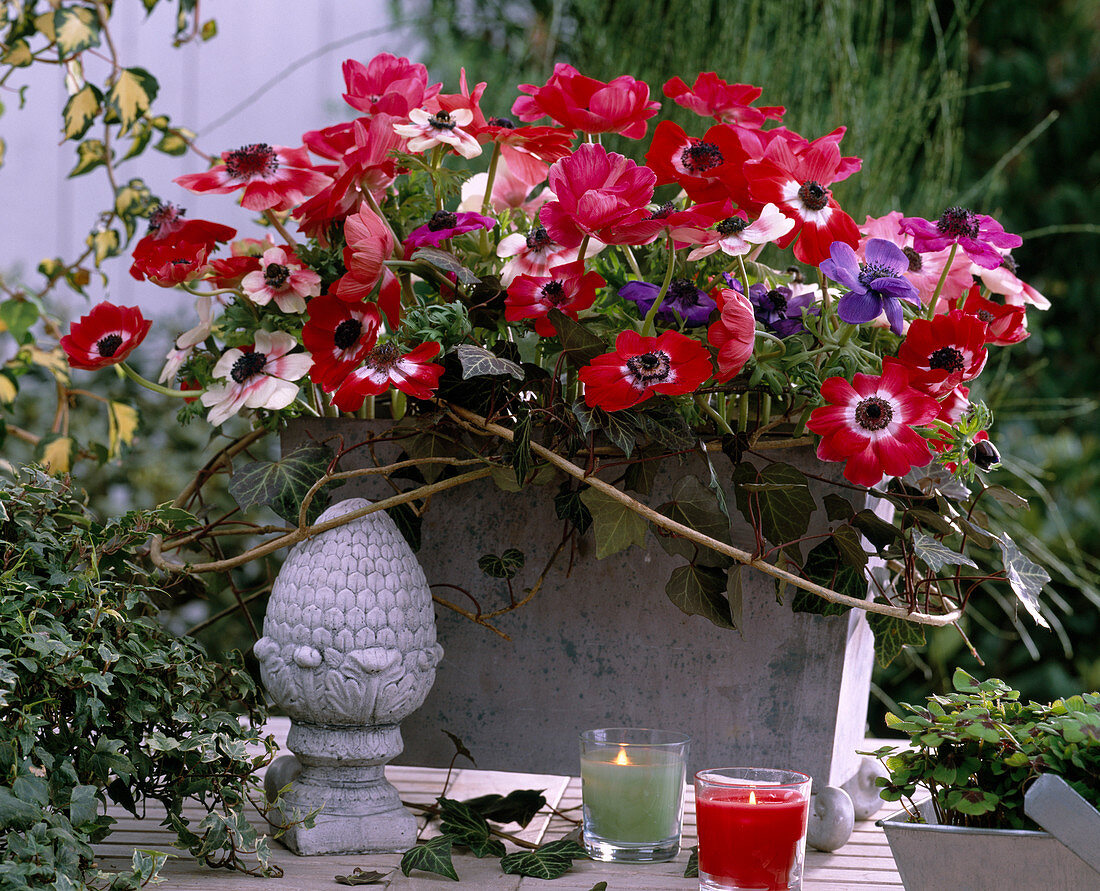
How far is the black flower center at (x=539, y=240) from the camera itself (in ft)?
2.48

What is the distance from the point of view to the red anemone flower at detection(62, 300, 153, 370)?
758 mm

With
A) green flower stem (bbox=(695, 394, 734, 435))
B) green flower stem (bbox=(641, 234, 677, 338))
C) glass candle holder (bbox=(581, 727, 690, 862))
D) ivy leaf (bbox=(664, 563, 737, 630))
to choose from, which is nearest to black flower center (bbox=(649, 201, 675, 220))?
green flower stem (bbox=(641, 234, 677, 338))

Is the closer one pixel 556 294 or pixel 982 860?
pixel 982 860

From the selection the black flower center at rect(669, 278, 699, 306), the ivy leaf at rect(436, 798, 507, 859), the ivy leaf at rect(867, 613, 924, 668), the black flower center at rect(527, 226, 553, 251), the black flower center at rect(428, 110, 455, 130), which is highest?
the black flower center at rect(428, 110, 455, 130)

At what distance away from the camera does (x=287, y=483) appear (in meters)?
0.76

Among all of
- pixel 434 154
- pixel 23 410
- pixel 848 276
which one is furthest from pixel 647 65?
pixel 23 410

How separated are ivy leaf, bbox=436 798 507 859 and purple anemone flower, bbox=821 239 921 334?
440 millimetres

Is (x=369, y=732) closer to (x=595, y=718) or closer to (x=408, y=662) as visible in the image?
(x=408, y=662)

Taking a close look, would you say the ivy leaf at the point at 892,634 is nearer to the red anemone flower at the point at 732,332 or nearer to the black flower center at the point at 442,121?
the red anemone flower at the point at 732,332

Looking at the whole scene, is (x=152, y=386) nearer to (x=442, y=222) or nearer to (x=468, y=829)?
(x=442, y=222)

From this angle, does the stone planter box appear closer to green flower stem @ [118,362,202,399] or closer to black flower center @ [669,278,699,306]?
black flower center @ [669,278,699,306]

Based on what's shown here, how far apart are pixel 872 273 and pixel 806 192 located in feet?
0.27

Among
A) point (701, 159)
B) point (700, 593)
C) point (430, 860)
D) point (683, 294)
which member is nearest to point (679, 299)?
point (683, 294)

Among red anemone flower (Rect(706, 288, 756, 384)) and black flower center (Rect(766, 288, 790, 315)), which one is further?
black flower center (Rect(766, 288, 790, 315))
